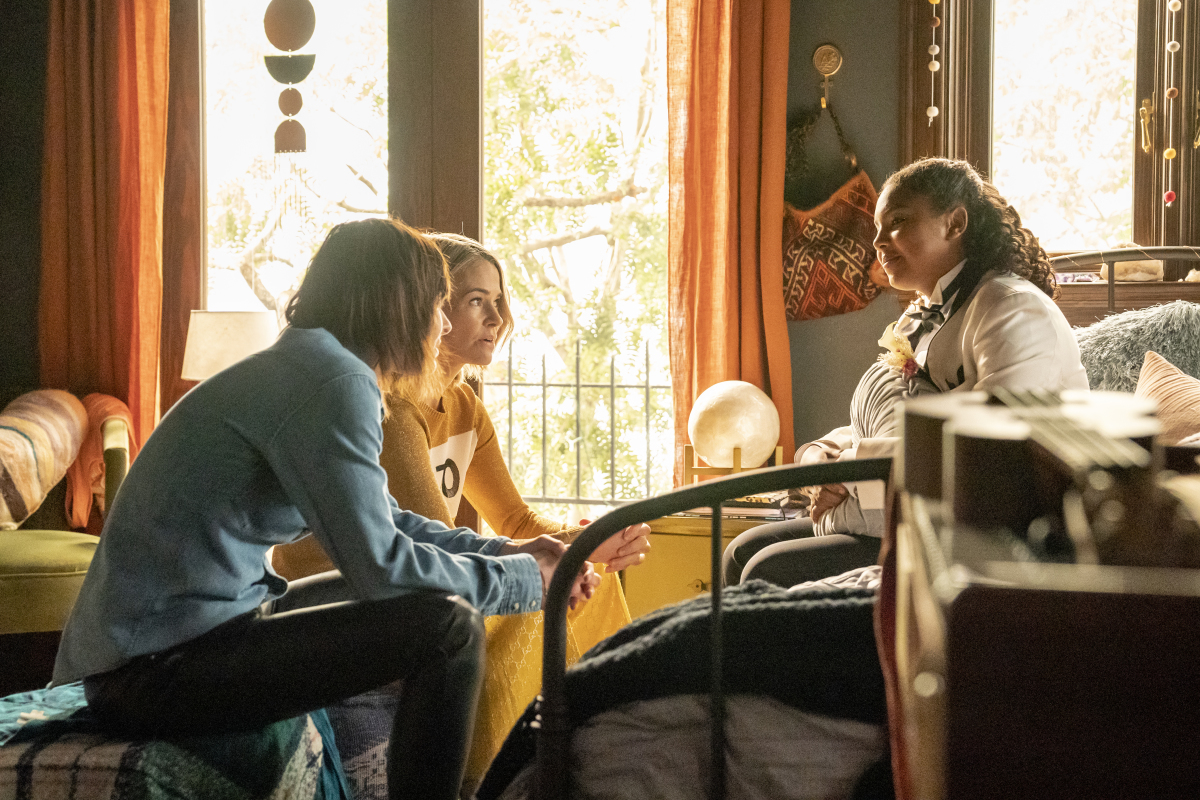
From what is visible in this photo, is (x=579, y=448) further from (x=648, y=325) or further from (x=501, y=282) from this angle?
(x=501, y=282)

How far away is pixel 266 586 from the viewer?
4.32ft

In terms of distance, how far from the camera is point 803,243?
3.10 metres

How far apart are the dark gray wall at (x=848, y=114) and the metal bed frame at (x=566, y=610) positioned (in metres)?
2.26

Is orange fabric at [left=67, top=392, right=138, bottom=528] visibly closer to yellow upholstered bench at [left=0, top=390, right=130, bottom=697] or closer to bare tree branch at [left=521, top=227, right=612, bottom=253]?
yellow upholstered bench at [left=0, top=390, right=130, bottom=697]

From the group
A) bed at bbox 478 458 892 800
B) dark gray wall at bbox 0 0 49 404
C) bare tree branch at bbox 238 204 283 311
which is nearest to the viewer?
bed at bbox 478 458 892 800

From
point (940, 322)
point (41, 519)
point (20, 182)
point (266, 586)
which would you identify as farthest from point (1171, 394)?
point (20, 182)

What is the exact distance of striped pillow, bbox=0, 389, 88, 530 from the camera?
2.67 metres

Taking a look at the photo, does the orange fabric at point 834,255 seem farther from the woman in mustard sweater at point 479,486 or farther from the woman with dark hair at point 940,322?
the woman in mustard sweater at point 479,486

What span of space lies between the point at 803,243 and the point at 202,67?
7.91ft

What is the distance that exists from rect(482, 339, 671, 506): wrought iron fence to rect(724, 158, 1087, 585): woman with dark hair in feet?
4.65

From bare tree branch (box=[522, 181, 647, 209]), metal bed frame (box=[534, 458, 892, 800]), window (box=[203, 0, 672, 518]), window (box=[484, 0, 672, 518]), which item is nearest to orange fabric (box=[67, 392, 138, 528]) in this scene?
window (box=[203, 0, 672, 518])

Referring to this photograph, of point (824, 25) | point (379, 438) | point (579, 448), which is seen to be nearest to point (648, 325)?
point (579, 448)

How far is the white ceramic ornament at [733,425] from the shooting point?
273 cm

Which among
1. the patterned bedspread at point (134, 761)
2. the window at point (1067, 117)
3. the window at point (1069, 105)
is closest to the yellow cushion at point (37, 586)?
the patterned bedspread at point (134, 761)
